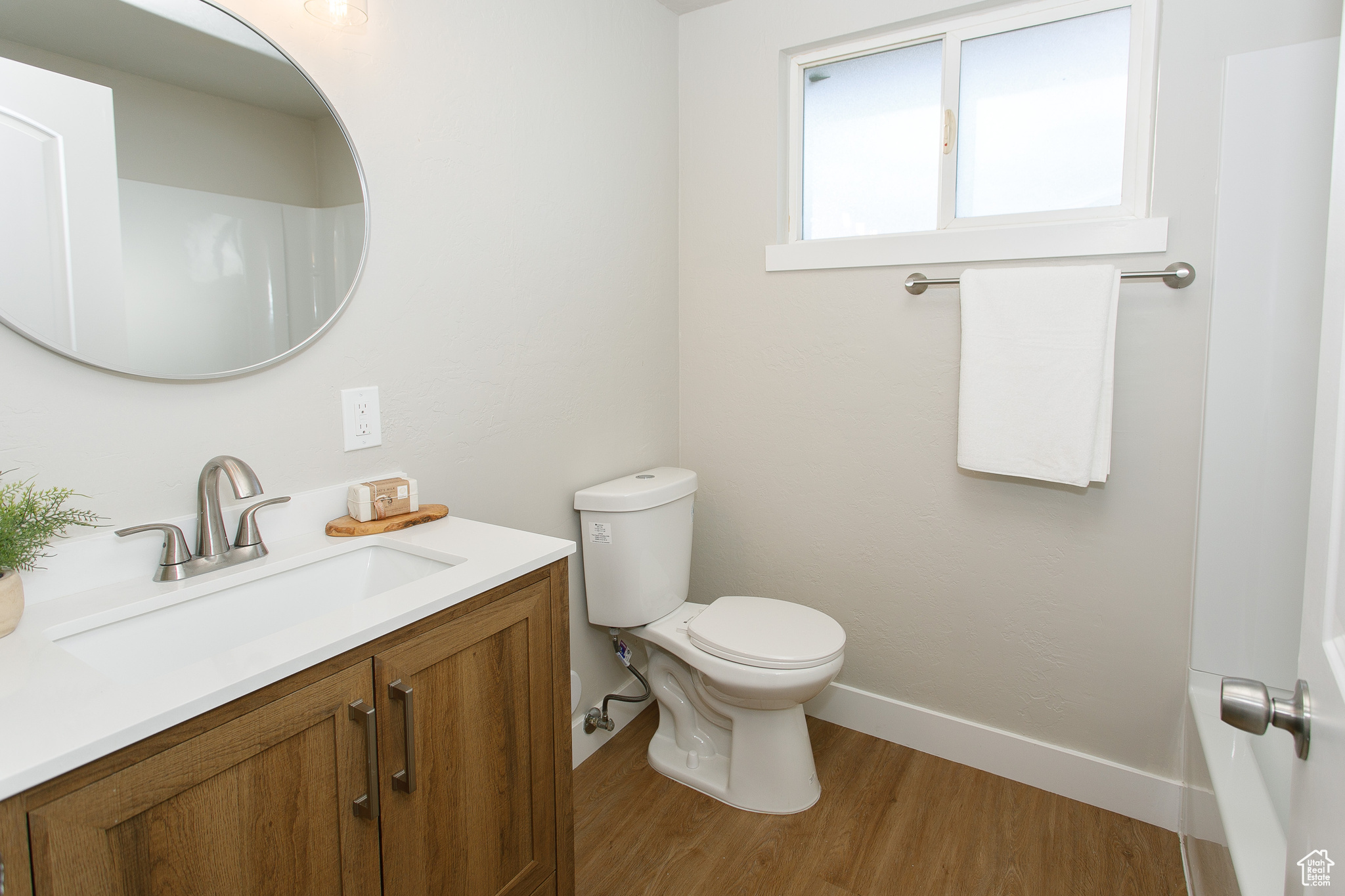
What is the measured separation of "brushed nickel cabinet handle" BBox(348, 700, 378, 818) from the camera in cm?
91

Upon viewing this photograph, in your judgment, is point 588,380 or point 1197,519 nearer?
point 1197,519

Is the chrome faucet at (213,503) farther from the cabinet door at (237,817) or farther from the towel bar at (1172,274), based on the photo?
the towel bar at (1172,274)

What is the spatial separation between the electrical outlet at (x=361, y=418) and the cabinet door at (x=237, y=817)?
60cm

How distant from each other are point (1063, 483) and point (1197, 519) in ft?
0.92

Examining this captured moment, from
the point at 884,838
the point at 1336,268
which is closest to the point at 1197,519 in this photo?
the point at 884,838

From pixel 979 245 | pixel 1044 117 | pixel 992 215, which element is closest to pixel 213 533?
pixel 979 245

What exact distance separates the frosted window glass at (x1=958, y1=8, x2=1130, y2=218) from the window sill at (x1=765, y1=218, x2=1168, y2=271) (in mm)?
95

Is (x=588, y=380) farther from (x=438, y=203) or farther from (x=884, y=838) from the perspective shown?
(x=884, y=838)

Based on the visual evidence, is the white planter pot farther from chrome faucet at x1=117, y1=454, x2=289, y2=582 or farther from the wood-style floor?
the wood-style floor

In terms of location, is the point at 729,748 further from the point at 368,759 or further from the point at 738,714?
the point at 368,759

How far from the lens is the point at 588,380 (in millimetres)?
1985

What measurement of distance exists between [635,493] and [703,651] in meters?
0.44

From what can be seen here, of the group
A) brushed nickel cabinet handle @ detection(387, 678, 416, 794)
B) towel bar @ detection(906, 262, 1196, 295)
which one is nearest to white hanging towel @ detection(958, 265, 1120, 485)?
towel bar @ detection(906, 262, 1196, 295)

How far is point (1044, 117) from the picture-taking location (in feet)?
5.93
